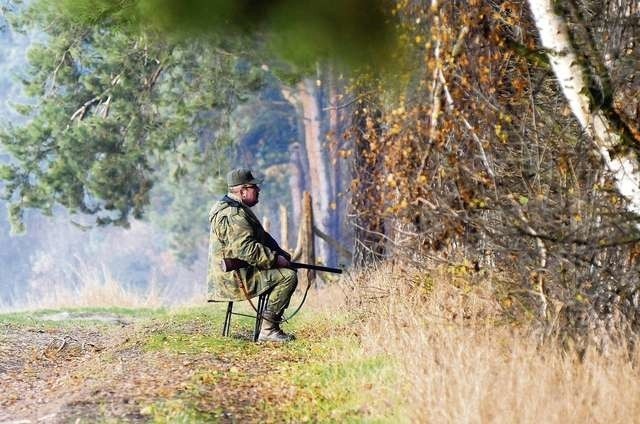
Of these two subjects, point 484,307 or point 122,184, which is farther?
point 122,184

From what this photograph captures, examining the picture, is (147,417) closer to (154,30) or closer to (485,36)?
(485,36)

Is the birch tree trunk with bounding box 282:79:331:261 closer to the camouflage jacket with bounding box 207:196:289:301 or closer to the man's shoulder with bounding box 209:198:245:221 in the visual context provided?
the camouflage jacket with bounding box 207:196:289:301

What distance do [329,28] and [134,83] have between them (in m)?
10.0

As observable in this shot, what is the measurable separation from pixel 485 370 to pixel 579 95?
202 centimetres

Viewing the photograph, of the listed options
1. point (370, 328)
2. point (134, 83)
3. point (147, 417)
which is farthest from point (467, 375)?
point (134, 83)

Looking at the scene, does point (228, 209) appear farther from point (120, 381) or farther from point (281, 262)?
point (120, 381)

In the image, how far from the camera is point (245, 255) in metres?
11.6

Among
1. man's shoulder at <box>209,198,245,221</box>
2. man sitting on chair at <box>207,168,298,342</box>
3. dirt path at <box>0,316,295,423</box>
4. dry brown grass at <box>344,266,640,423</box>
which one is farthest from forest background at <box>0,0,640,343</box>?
dirt path at <box>0,316,295,423</box>

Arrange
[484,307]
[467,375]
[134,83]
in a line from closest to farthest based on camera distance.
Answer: [467,375], [484,307], [134,83]

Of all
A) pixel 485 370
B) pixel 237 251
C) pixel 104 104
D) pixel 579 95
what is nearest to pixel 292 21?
pixel 237 251

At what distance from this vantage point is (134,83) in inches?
882

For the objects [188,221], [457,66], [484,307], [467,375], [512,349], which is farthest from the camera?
[188,221]

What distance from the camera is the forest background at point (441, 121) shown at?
27.3 ft

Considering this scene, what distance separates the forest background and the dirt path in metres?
1.86
